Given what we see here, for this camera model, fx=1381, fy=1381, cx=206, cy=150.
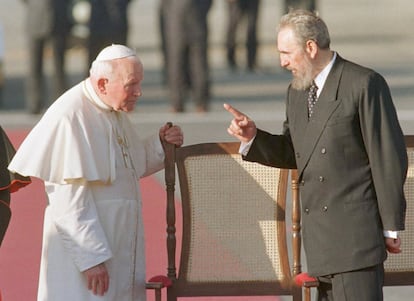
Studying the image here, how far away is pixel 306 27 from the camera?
19.2 feet

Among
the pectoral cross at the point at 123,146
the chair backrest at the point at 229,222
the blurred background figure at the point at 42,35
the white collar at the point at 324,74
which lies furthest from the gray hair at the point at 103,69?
the blurred background figure at the point at 42,35

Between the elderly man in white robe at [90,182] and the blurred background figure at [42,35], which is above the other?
the blurred background figure at [42,35]

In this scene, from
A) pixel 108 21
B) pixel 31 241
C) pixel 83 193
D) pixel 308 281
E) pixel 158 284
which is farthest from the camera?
pixel 108 21

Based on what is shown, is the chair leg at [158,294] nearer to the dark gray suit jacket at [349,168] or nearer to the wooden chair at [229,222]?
the wooden chair at [229,222]

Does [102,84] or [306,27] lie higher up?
[306,27]

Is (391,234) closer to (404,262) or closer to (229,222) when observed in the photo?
(404,262)

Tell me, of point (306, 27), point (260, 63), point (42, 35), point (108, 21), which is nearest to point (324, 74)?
point (306, 27)

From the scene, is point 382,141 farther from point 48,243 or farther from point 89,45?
point 89,45

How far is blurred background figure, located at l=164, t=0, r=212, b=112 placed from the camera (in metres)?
15.8

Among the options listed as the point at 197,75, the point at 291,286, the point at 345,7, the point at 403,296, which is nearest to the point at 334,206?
the point at 291,286

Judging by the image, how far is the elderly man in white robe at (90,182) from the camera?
613cm

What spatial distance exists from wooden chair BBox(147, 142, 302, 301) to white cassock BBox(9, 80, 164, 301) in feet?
1.24

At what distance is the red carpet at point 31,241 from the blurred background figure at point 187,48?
3972 millimetres

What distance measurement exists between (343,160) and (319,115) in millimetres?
231
